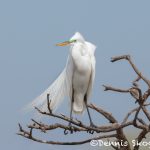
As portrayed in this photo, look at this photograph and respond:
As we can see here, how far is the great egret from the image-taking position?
2.48 m

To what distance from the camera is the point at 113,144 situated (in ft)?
7.13

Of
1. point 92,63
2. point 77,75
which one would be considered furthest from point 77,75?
point 92,63

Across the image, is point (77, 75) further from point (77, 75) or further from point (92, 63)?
point (92, 63)

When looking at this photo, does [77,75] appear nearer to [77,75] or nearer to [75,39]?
[77,75]

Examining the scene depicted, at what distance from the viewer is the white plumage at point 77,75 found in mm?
2478

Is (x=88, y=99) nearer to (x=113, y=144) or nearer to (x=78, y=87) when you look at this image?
(x=78, y=87)

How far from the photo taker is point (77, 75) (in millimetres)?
2516

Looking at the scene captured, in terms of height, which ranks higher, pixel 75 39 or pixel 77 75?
pixel 75 39

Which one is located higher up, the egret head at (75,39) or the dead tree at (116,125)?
the egret head at (75,39)

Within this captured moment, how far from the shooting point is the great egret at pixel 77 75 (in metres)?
2.48

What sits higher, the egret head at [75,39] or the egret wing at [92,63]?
the egret head at [75,39]

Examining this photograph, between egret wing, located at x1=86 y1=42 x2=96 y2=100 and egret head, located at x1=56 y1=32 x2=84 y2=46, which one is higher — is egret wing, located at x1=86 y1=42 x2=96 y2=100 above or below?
below

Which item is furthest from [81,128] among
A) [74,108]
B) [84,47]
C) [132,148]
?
[84,47]

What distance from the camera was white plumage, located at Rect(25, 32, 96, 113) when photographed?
2478 millimetres
